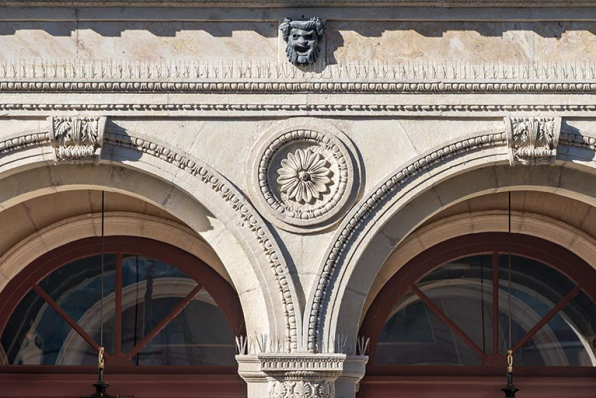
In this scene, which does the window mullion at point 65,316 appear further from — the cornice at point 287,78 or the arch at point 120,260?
the cornice at point 287,78

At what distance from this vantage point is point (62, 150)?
42.2 ft

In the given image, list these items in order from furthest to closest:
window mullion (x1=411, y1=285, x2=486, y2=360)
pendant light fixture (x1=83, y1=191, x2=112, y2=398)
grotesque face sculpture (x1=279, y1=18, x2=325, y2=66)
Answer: window mullion (x1=411, y1=285, x2=486, y2=360) < pendant light fixture (x1=83, y1=191, x2=112, y2=398) < grotesque face sculpture (x1=279, y1=18, x2=325, y2=66)

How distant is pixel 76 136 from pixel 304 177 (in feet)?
5.77

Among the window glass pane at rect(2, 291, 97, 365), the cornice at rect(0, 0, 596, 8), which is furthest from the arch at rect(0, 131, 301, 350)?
→ the window glass pane at rect(2, 291, 97, 365)

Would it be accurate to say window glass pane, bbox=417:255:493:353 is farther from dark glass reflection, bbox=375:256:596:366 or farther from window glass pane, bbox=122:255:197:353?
window glass pane, bbox=122:255:197:353

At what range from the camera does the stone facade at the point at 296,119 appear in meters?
12.9

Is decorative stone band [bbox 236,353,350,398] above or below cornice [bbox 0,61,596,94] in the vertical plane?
below

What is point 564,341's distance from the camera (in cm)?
1473

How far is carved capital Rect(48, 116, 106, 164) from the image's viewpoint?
12828 millimetres

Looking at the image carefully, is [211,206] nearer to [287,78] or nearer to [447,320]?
[287,78]

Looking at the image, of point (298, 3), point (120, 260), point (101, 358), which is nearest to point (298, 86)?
point (298, 3)

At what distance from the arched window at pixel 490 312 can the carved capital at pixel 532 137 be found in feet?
5.83

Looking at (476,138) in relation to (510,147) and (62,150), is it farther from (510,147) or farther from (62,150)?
(62,150)

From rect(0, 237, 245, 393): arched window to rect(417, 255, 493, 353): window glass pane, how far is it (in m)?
1.84
